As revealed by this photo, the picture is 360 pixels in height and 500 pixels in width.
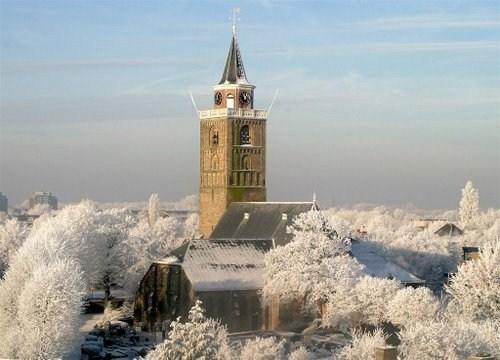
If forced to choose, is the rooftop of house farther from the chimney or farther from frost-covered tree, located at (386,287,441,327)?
the chimney

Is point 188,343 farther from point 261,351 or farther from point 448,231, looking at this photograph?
point 448,231

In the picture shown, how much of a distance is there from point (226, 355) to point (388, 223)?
449ft

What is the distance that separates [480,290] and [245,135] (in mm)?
34972

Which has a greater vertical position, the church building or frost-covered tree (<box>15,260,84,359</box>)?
the church building

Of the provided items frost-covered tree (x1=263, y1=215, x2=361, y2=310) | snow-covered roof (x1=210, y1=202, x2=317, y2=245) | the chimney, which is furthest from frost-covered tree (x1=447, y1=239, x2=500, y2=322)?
snow-covered roof (x1=210, y1=202, x2=317, y2=245)

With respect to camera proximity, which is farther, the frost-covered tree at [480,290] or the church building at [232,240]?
the church building at [232,240]

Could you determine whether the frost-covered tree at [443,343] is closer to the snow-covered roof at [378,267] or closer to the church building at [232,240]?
the church building at [232,240]

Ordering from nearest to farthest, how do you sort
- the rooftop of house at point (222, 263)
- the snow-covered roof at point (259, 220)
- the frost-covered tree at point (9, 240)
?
the rooftop of house at point (222, 263)
the snow-covered roof at point (259, 220)
the frost-covered tree at point (9, 240)

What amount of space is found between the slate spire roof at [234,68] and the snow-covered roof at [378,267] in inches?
811

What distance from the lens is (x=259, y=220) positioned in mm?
77375

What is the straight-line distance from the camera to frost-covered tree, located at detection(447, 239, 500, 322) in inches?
2295

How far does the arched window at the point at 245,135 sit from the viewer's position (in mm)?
89062

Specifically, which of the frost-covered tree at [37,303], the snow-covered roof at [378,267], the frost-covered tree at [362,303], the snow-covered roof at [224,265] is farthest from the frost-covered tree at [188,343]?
the snow-covered roof at [378,267]

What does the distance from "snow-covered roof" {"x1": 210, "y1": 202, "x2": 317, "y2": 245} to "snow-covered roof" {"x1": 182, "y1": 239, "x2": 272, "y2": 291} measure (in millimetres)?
3147
